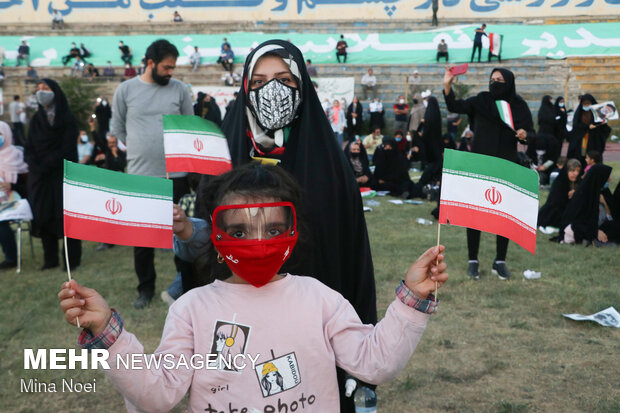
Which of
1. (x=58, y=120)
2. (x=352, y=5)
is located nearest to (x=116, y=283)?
(x=58, y=120)

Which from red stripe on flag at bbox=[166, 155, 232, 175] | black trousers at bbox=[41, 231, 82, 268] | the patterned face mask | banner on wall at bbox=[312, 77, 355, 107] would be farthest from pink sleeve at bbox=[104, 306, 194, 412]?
banner on wall at bbox=[312, 77, 355, 107]

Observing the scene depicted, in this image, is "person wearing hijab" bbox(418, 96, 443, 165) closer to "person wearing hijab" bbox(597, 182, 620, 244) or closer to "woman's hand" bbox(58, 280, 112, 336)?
"person wearing hijab" bbox(597, 182, 620, 244)

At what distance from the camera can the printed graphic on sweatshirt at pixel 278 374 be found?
1.44 m

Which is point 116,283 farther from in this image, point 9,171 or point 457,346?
point 457,346

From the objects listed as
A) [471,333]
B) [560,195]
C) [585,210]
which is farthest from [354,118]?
[471,333]

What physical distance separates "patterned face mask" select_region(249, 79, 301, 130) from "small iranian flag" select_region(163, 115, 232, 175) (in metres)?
0.21

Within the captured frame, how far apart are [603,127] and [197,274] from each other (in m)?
9.99

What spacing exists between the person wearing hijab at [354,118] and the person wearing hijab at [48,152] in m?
13.7

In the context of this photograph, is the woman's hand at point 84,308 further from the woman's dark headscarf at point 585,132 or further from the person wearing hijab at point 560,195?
the woman's dark headscarf at point 585,132

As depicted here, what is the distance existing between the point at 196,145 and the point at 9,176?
4282mm

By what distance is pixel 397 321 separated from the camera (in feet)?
4.46

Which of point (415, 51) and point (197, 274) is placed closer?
point (197, 274)

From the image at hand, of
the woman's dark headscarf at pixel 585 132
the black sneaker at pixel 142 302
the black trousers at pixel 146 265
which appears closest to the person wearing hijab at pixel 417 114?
the woman's dark headscarf at pixel 585 132

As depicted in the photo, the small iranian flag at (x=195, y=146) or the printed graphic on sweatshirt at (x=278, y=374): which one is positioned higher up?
the small iranian flag at (x=195, y=146)
